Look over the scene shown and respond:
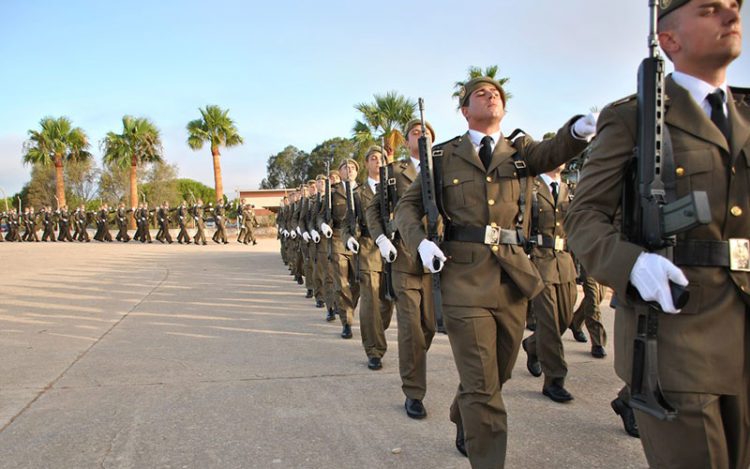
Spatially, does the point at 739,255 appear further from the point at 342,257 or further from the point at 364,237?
the point at 342,257

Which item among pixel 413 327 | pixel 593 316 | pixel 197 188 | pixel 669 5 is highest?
pixel 197 188

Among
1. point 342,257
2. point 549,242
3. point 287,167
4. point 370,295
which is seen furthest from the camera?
point 287,167

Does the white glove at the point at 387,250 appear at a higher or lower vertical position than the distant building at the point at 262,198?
lower

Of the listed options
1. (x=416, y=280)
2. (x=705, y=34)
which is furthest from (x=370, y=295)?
(x=705, y=34)

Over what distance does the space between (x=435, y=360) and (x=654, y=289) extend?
13.6 ft

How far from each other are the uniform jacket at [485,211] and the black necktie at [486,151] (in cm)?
4

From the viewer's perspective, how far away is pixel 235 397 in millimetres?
4469

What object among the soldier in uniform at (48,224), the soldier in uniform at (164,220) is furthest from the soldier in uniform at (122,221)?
the soldier in uniform at (48,224)

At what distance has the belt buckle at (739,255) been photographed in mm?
1678

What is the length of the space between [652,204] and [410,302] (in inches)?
109

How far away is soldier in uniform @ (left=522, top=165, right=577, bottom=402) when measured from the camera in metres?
4.43

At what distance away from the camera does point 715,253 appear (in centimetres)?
169

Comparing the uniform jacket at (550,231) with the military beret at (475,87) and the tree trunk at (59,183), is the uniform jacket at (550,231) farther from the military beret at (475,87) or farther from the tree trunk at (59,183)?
the tree trunk at (59,183)

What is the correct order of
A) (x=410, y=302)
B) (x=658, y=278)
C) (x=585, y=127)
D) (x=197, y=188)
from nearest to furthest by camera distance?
(x=658, y=278) < (x=585, y=127) < (x=410, y=302) < (x=197, y=188)
